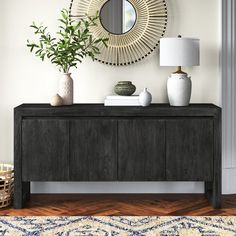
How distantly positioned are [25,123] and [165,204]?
1.18 metres

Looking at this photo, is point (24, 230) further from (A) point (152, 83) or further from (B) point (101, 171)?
(A) point (152, 83)

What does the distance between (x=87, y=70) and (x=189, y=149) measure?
3.36 ft

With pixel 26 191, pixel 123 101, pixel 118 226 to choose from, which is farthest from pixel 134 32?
pixel 118 226

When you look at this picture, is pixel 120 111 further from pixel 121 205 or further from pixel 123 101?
pixel 121 205

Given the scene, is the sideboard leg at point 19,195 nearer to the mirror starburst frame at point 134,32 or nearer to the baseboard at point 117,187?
the baseboard at point 117,187

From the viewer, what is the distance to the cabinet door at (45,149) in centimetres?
403

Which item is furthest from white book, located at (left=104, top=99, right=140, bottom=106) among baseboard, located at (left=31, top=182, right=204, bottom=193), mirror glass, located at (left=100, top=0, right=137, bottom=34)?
baseboard, located at (left=31, top=182, right=204, bottom=193)

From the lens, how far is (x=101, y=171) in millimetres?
4055

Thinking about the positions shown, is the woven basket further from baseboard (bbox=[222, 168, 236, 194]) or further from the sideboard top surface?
baseboard (bbox=[222, 168, 236, 194])

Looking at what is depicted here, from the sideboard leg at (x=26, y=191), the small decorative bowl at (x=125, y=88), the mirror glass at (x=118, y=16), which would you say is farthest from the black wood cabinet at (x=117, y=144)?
the mirror glass at (x=118, y=16)

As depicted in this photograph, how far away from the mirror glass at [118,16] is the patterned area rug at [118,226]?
1471mm

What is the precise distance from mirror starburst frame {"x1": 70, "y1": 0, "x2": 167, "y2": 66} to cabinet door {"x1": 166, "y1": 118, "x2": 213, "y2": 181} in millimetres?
698

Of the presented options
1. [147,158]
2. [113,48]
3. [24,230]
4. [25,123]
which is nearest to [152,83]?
[113,48]

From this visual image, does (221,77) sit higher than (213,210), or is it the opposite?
(221,77)
